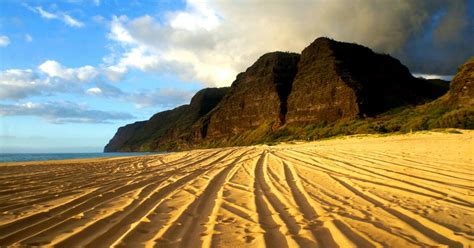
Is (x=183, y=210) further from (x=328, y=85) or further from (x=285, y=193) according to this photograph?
(x=328, y=85)

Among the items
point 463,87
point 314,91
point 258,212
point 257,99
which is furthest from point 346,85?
point 258,212

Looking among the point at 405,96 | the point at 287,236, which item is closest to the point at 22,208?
the point at 287,236

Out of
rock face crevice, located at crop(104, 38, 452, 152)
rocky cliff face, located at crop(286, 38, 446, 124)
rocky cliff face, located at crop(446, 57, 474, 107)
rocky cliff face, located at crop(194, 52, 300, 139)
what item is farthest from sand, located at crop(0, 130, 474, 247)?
rocky cliff face, located at crop(194, 52, 300, 139)

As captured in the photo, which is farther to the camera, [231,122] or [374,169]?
[231,122]

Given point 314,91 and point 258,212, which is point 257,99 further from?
point 258,212

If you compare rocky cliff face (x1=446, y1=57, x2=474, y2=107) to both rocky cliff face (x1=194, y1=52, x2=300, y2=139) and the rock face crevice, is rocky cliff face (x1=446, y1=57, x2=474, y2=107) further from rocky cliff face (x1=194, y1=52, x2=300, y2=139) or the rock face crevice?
rocky cliff face (x1=194, y1=52, x2=300, y2=139)

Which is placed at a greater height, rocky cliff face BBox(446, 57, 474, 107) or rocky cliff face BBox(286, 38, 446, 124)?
rocky cliff face BBox(286, 38, 446, 124)

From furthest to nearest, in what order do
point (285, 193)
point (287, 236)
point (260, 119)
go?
point (260, 119), point (285, 193), point (287, 236)

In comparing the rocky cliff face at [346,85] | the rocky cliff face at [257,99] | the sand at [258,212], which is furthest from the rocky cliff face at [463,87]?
the rocky cliff face at [257,99]

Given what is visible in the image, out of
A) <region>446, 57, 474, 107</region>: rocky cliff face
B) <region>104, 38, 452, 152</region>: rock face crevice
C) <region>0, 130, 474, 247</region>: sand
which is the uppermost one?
<region>104, 38, 452, 152</region>: rock face crevice
